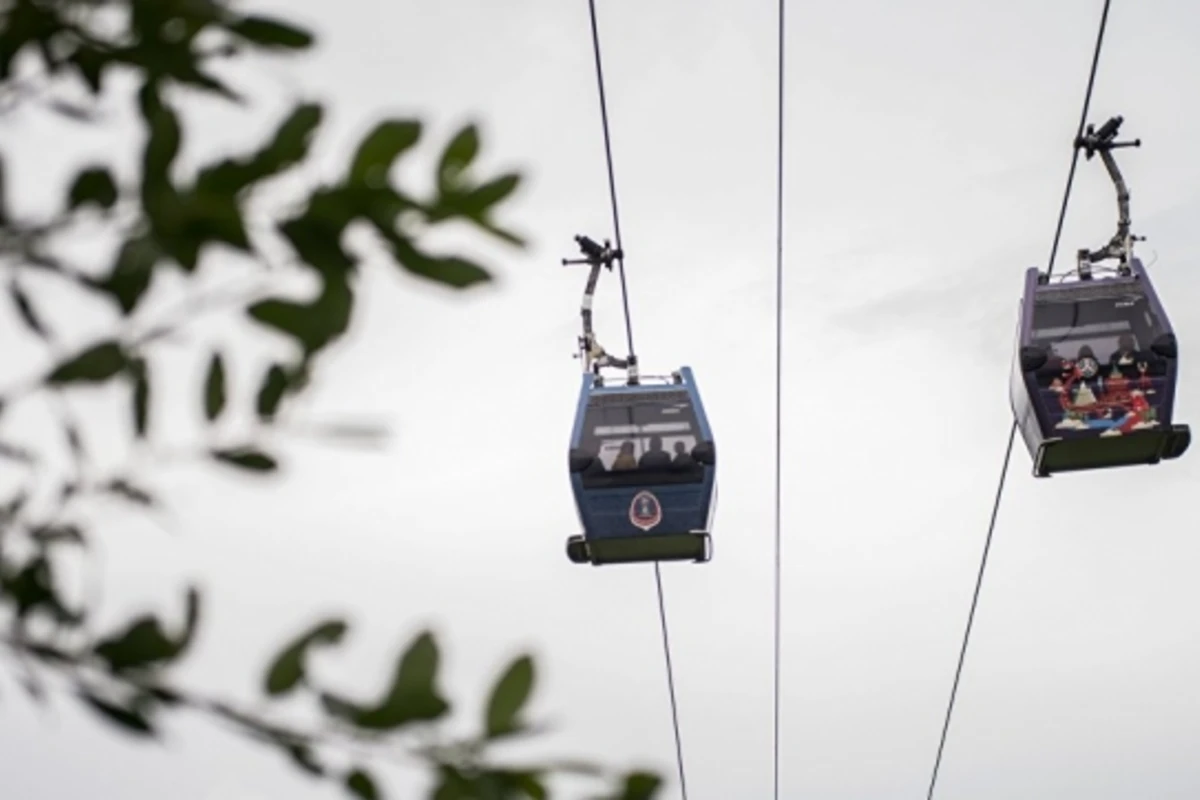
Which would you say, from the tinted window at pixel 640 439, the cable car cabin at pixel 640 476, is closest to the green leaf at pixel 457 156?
the cable car cabin at pixel 640 476

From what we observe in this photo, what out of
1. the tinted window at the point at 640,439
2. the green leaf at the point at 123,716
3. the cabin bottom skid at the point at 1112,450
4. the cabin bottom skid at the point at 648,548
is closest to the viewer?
the green leaf at the point at 123,716

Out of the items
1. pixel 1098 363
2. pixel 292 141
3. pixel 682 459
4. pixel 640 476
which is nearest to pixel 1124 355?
pixel 1098 363

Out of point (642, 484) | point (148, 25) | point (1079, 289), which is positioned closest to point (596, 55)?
point (642, 484)

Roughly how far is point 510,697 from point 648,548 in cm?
1590

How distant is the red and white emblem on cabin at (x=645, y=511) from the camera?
16.9m

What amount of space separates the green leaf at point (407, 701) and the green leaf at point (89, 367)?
21 centimetres

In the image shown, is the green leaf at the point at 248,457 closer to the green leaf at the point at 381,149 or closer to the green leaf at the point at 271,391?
the green leaf at the point at 271,391

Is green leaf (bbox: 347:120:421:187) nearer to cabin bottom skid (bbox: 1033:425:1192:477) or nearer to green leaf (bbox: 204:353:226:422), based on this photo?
green leaf (bbox: 204:353:226:422)

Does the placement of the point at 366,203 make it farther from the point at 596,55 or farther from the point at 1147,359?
the point at 1147,359

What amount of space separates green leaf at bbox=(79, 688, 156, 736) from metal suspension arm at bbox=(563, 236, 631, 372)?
16.9 meters

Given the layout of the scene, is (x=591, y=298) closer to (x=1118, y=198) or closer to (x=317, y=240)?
(x=1118, y=198)

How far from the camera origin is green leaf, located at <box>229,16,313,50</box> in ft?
3.84

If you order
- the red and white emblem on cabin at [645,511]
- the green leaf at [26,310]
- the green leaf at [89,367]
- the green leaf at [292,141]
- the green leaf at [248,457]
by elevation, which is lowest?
the red and white emblem on cabin at [645,511]

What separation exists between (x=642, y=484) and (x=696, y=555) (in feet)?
2.44
